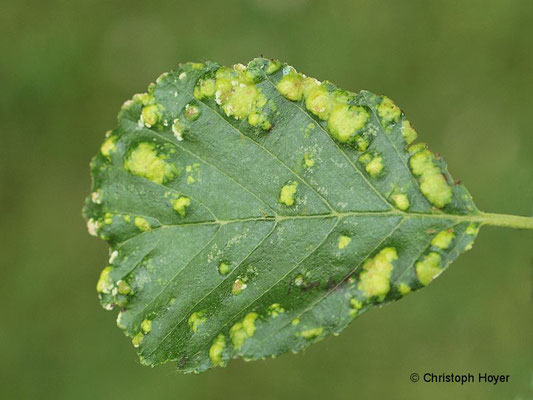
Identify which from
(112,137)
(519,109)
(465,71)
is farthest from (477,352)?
(112,137)

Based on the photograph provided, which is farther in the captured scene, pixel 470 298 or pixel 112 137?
pixel 470 298

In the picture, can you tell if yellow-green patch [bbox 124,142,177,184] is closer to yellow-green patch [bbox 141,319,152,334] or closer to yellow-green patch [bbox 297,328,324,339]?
yellow-green patch [bbox 141,319,152,334]

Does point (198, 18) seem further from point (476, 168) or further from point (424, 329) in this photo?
point (424, 329)

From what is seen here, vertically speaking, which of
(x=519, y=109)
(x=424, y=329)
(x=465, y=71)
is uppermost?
(x=465, y=71)

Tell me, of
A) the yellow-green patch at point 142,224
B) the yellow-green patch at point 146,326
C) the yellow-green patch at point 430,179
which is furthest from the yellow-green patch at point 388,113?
the yellow-green patch at point 146,326

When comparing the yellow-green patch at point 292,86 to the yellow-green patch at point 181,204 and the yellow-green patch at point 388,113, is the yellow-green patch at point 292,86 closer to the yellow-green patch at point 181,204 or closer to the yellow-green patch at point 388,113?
the yellow-green patch at point 388,113

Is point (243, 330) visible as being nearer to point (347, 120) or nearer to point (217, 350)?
point (217, 350)
